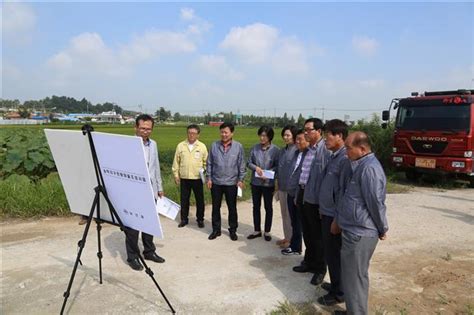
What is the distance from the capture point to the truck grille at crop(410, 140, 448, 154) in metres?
9.70

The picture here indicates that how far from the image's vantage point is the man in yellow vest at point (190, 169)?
5863 millimetres

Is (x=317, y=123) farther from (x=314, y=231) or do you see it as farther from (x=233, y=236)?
(x=233, y=236)

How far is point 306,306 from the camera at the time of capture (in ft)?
11.1

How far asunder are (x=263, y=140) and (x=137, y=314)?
9.29ft

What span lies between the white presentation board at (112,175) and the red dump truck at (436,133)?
8.97 m

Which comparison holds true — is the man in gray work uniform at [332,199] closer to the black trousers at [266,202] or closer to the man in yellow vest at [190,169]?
the black trousers at [266,202]

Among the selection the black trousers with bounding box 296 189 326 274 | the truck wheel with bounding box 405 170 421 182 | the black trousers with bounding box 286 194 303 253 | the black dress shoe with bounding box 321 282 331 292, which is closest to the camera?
the black dress shoe with bounding box 321 282 331 292

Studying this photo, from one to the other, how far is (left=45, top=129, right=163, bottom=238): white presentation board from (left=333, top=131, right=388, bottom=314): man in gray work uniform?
1.46 meters

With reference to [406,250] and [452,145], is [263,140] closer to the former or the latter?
[406,250]

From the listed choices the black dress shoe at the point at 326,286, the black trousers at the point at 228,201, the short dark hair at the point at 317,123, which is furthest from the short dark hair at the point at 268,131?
the black dress shoe at the point at 326,286

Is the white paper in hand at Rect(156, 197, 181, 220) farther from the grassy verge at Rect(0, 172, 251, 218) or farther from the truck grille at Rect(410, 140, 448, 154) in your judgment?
the truck grille at Rect(410, 140, 448, 154)

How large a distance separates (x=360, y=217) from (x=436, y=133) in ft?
26.7

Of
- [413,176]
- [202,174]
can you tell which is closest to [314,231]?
[202,174]

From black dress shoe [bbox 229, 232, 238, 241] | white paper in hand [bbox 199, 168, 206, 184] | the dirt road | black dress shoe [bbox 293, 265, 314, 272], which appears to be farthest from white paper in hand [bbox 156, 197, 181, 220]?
white paper in hand [bbox 199, 168, 206, 184]
